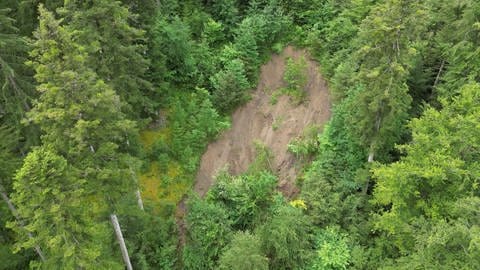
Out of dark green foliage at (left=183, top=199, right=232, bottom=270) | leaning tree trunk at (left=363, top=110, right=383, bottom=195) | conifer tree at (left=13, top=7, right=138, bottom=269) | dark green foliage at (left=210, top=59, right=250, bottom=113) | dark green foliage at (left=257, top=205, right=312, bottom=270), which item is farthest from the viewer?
dark green foliage at (left=210, top=59, right=250, bottom=113)

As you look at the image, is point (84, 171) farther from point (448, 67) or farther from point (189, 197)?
point (448, 67)

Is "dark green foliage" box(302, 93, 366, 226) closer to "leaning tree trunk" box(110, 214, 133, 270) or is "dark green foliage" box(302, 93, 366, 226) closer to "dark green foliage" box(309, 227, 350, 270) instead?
"dark green foliage" box(309, 227, 350, 270)

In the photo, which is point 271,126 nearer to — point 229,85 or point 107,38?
point 229,85

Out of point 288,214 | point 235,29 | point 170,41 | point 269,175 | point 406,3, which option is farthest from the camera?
point 235,29

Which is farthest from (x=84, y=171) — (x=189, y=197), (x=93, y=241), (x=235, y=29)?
(x=235, y=29)

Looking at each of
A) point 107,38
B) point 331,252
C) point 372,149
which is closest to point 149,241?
point 331,252

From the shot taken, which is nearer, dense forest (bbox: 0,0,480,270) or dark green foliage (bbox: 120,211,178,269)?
dense forest (bbox: 0,0,480,270)

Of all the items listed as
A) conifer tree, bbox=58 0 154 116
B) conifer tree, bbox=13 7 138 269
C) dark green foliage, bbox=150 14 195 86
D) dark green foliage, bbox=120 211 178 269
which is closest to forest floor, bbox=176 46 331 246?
dark green foliage, bbox=120 211 178 269
